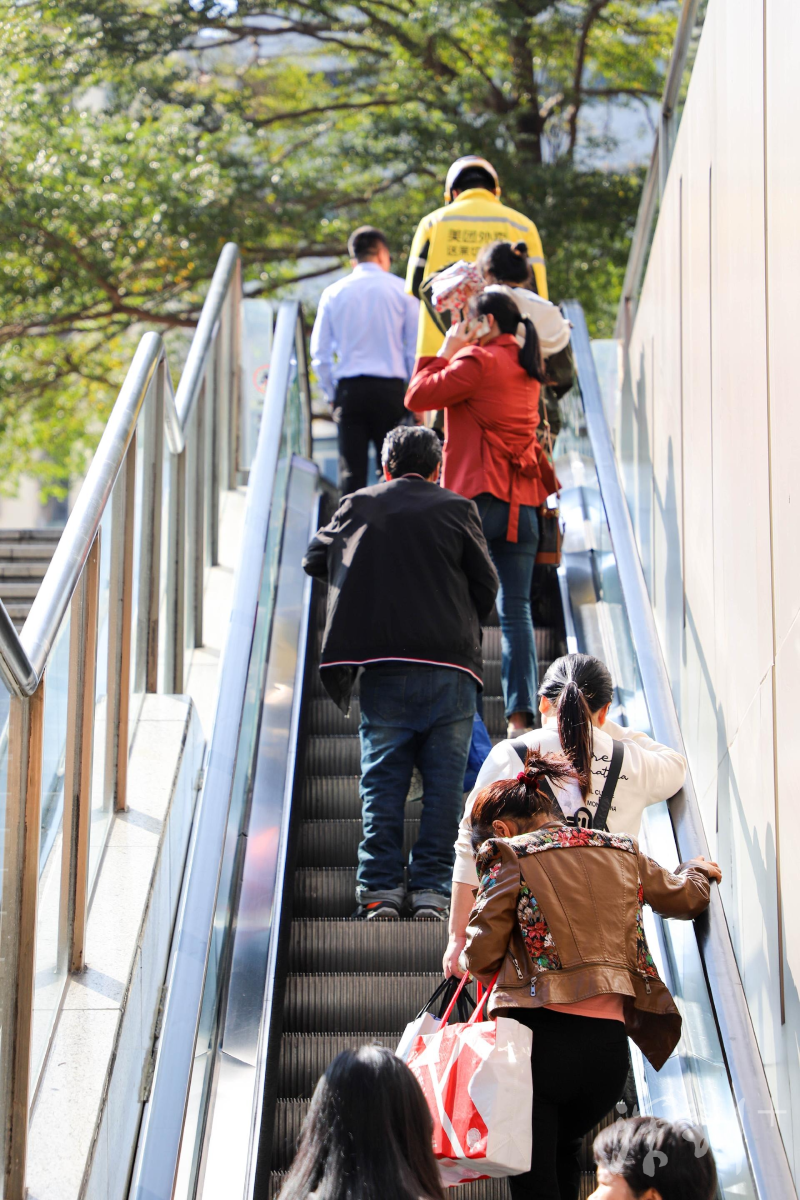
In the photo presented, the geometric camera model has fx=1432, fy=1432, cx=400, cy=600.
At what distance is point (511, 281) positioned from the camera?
631 centimetres

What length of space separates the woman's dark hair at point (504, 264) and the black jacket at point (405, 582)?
1697 mm

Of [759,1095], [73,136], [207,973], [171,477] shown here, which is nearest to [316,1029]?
[207,973]

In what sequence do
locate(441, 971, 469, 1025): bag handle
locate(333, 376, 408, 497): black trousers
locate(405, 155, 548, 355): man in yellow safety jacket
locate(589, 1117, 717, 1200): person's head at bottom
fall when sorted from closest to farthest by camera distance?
locate(589, 1117, 717, 1200): person's head at bottom → locate(441, 971, 469, 1025): bag handle → locate(405, 155, 548, 355): man in yellow safety jacket → locate(333, 376, 408, 497): black trousers

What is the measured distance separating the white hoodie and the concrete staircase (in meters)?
4.15

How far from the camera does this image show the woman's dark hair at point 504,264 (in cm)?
630

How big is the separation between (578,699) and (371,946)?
1.37 m

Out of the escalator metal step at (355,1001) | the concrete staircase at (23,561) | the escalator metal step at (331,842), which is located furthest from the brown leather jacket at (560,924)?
the concrete staircase at (23,561)

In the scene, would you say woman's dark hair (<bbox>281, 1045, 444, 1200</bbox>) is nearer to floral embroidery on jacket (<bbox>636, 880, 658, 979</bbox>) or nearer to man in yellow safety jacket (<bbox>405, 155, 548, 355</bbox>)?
floral embroidery on jacket (<bbox>636, 880, 658, 979</bbox>)

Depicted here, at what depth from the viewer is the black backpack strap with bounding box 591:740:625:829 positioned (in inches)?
136

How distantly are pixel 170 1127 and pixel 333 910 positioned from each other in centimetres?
154

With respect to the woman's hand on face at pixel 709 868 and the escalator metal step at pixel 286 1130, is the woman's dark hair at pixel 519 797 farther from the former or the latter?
the escalator metal step at pixel 286 1130

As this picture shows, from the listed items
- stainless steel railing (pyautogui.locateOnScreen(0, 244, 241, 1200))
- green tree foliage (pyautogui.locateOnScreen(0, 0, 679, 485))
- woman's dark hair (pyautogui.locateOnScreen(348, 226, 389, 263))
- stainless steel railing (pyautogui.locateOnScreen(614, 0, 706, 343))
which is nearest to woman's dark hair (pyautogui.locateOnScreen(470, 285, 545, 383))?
stainless steel railing (pyautogui.locateOnScreen(0, 244, 241, 1200))

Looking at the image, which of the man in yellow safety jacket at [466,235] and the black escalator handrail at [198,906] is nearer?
the black escalator handrail at [198,906]

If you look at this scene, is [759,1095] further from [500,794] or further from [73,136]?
[73,136]
